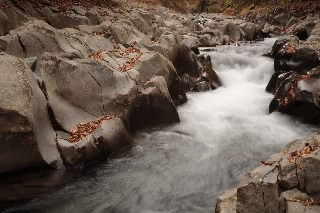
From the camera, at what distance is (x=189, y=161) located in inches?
376

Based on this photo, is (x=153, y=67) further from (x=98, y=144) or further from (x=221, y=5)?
(x=221, y=5)

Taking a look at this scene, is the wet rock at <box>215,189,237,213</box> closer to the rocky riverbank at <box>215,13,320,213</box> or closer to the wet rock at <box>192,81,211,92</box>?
the rocky riverbank at <box>215,13,320,213</box>

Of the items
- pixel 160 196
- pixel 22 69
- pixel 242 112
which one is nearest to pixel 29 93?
pixel 22 69

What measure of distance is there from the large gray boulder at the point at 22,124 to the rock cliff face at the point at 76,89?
22mm

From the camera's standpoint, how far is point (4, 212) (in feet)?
23.4

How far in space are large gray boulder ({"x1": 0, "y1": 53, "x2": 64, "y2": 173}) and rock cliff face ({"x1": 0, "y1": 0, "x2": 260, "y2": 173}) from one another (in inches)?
0.9

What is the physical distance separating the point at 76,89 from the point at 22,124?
107 inches

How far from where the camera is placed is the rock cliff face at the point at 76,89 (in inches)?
309

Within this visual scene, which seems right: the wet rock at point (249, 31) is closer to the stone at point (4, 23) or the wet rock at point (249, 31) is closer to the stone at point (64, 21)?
the stone at point (64, 21)

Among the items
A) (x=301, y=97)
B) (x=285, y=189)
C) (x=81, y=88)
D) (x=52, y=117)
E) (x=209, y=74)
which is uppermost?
(x=81, y=88)

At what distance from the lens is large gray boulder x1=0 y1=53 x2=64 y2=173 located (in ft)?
24.6

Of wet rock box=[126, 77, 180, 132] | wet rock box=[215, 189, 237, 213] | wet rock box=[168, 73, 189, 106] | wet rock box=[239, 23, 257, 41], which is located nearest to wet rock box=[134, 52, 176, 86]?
wet rock box=[168, 73, 189, 106]

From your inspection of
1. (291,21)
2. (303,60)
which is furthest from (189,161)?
(291,21)

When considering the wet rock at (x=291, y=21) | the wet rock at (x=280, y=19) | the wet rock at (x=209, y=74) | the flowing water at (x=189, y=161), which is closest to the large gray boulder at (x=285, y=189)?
the flowing water at (x=189, y=161)
